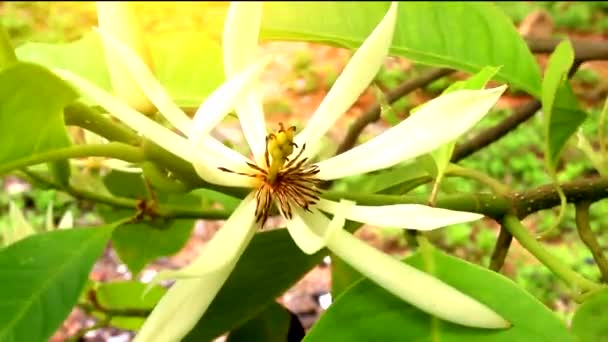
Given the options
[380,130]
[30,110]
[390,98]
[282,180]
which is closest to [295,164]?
[282,180]

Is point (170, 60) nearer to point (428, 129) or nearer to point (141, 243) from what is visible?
point (141, 243)

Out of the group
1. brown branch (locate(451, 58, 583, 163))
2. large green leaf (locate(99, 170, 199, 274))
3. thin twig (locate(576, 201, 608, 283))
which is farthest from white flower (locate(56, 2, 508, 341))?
brown branch (locate(451, 58, 583, 163))

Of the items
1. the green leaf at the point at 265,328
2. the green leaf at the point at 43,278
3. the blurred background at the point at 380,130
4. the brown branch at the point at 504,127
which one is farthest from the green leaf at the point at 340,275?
the blurred background at the point at 380,130

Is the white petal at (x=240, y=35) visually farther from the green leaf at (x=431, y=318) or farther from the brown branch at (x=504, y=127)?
the brown branch at (x=504, y=127)

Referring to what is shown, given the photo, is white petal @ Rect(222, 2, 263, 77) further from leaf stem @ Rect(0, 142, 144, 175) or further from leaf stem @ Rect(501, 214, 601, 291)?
leaf stem @ Rect(501, 214, 601, 291)

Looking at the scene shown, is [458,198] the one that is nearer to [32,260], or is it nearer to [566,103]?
[566,103]
